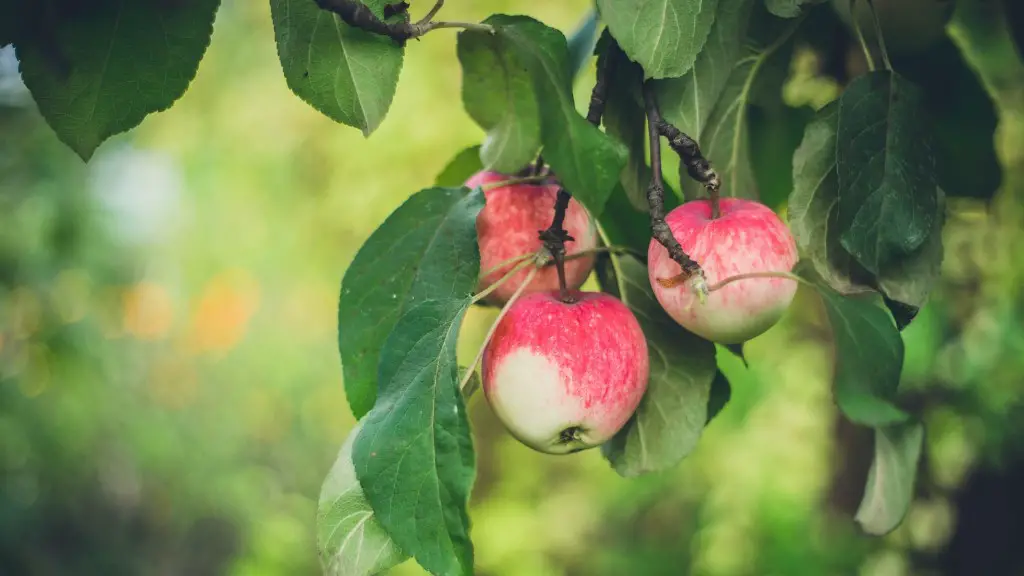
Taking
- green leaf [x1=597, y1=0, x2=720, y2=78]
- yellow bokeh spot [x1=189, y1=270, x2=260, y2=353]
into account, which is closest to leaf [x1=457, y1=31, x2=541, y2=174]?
green leaf [x1=597, y1=0, x2=720, y2=78]

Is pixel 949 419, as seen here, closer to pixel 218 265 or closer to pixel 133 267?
pixel 218 265

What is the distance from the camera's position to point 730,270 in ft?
1.53

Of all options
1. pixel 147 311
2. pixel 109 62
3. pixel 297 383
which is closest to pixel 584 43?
pixel 109 62

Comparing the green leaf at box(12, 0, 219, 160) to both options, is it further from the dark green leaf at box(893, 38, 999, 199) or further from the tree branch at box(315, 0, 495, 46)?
the dark green leaf at box(893, 38, 999, 199)

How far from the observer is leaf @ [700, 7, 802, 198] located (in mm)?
554

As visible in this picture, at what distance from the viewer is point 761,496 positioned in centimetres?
185

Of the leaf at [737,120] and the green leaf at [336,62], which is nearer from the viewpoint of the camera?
the green leaf at [336,62]

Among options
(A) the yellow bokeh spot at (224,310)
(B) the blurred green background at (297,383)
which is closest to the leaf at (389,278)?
(B) the blurred green background at (297,383)

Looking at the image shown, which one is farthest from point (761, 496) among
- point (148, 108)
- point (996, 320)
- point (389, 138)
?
point (148, 108)

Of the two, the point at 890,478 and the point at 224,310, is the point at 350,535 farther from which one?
the point at 224,310

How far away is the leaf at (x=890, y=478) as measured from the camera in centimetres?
54

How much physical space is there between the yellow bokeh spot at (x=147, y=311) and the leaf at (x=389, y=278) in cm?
307

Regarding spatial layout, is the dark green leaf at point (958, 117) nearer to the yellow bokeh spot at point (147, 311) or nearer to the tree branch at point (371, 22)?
the tree branch at point (371, 22)

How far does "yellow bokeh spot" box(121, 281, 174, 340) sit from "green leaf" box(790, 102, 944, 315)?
3.18 metres
